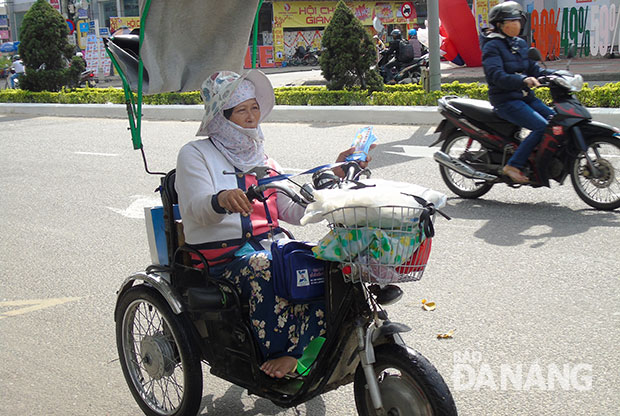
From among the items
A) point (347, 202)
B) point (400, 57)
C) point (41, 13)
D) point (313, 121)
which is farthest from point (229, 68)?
point (41, 13)

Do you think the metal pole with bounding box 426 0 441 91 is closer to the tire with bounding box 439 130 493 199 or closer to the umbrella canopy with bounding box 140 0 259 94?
the tire with bounding box 439 130 493 199

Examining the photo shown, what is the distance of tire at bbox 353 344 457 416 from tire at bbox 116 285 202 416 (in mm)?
845

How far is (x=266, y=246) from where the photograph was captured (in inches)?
137

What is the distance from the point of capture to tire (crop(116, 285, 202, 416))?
3385mm

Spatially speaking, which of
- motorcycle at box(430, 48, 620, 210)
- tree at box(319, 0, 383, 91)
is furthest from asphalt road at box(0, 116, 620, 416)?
tree at box(319, 0, 383, 91)

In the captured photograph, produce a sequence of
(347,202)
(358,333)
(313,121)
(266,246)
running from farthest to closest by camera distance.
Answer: (313,121), (266,246), (358,333), (347,202)

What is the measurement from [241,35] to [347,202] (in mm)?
1680

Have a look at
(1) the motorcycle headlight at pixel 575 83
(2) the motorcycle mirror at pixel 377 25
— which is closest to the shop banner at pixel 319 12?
(2) the motorcycle mirror at pixel 377 25

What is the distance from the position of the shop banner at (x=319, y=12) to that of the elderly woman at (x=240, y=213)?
37245 mm

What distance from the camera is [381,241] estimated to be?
2.61 metres

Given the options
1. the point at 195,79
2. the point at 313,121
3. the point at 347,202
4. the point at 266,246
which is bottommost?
the point at 313,121

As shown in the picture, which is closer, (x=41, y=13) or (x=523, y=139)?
(x=523, y=139)

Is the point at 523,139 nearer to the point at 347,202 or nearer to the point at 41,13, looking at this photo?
the point at 347,202

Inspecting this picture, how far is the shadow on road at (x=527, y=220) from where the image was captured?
6.18m
